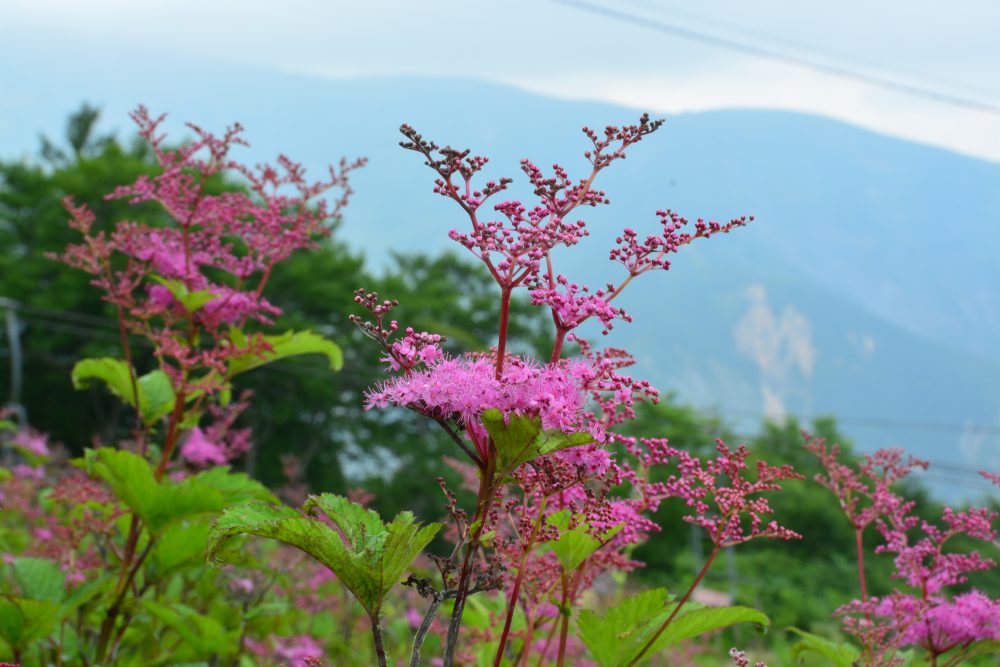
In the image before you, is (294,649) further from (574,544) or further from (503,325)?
(503,325)

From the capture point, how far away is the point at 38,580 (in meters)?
3.64

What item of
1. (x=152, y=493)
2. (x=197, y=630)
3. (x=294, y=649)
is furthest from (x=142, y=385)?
(x=294, y=649)

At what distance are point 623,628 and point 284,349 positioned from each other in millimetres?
2129

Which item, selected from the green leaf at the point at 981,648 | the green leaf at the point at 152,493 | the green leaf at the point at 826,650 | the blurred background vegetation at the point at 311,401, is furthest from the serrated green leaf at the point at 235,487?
the blurred background vegetation at the point at 311,401

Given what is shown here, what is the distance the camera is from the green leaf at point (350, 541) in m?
1.75

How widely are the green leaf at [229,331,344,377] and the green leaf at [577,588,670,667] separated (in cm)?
168

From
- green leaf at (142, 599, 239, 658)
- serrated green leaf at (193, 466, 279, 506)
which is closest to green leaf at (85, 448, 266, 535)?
serrated green leaf at (193, 466, 279, 506)

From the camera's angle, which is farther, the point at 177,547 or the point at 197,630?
the point at 197,630

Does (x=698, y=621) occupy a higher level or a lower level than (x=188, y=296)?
lower

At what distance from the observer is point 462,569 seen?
1739 mm

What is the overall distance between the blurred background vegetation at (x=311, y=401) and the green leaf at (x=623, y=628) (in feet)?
110

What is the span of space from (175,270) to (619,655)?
2.54 meters

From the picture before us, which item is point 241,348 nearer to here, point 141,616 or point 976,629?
point 141,616

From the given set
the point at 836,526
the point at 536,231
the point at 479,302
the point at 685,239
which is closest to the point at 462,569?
the point at 536,231
